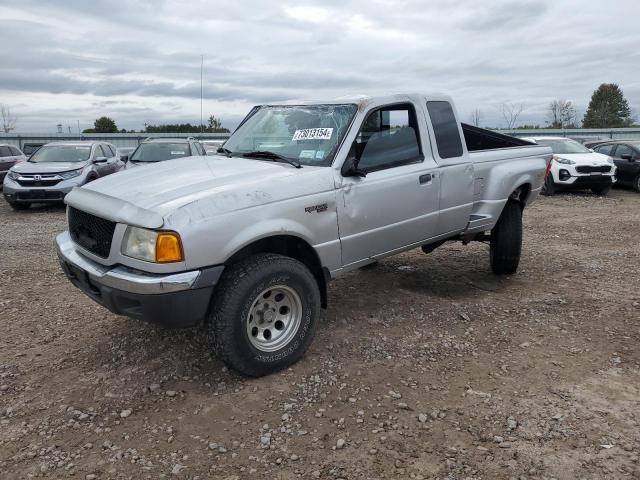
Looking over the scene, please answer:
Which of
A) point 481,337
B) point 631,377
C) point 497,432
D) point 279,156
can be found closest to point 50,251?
point 279,156

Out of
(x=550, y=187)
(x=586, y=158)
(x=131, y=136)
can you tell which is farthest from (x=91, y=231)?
(x=131, y=136)

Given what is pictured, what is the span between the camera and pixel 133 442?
2971 millimetres

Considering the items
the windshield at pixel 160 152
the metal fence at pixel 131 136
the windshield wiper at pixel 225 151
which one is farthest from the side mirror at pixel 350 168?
the metal fence at pixel 131 136

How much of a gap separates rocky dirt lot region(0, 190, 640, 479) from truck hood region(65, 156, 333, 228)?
1212 mm

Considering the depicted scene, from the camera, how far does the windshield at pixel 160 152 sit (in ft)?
40.0

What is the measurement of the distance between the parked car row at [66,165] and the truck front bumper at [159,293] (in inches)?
298

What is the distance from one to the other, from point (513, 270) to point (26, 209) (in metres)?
10.9

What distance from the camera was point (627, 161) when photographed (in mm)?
15375

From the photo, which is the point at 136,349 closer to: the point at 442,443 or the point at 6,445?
the point at 6,445

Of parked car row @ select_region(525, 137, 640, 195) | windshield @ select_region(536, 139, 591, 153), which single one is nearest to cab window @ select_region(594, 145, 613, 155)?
parked car row @ select_region(525, 137, 640, 195)

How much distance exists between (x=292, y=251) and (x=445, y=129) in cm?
208

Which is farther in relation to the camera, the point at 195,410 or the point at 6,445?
the point at 195,410

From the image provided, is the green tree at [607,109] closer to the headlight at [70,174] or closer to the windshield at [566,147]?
the windshield at [566,147]

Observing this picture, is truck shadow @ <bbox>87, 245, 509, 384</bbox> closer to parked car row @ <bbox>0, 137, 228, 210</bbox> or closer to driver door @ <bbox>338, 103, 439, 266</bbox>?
driver door @ <bbox>338, 103, 439, 266</bbox>
